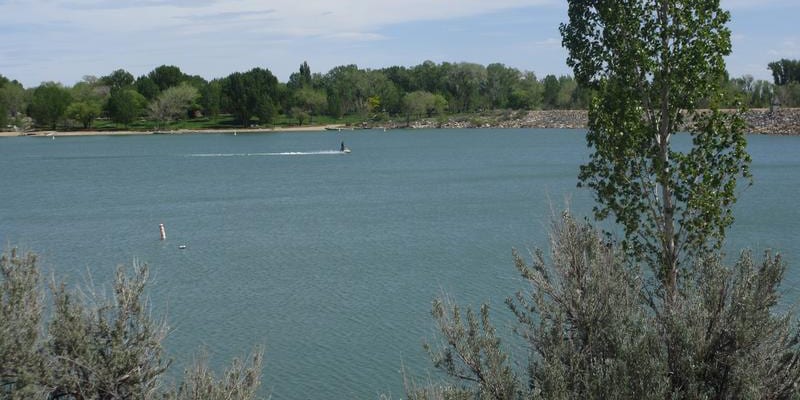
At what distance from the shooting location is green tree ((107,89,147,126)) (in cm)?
15775

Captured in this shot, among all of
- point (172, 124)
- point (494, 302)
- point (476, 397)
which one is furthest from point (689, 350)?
point (172, 124)

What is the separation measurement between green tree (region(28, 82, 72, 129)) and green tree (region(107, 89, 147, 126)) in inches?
319

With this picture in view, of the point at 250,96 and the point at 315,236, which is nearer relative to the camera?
the point at 315,236

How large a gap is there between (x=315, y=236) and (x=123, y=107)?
12231 cm

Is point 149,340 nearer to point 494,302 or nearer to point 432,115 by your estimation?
point 494,302

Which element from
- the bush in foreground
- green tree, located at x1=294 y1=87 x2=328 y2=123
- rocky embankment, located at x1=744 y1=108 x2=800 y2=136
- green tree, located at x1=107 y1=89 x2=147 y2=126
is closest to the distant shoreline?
rocky embankment, located at x1=744 y1=108 x2=800 y2=136

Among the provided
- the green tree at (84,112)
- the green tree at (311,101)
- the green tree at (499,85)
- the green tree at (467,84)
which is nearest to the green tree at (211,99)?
the green tree at (311,101)

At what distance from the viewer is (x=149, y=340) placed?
13.6 m

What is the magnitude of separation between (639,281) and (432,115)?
546ft

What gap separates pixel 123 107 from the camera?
516 feet

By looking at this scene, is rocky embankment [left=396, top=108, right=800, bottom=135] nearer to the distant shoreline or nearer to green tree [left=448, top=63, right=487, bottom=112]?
the distant shoreline

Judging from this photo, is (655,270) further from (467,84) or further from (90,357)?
(467,84)

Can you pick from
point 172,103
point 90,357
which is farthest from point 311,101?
point 90,357

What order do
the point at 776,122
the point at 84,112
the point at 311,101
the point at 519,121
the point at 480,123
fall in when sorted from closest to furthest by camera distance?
the point at 776,122
the point at 84,112
the point at 311,101
the point at 480,123
the point at 519,121
